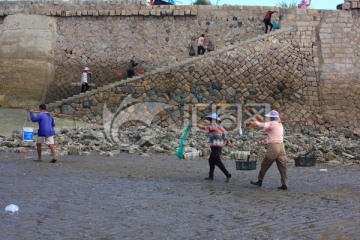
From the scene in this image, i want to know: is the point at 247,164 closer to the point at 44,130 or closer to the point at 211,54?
the point at 44,130

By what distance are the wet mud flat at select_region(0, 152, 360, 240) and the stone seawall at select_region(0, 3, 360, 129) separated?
1091cm

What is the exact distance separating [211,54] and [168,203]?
54.1 feet

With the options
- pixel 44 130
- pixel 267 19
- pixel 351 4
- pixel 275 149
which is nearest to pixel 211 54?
pixel 267 19

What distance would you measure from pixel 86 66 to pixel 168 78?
14.1ft

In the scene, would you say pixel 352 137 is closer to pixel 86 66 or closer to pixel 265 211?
pixel 86 66

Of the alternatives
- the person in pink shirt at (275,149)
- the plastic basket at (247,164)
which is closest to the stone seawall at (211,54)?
the plastic basket at (247,164)

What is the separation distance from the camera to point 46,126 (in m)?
15.0

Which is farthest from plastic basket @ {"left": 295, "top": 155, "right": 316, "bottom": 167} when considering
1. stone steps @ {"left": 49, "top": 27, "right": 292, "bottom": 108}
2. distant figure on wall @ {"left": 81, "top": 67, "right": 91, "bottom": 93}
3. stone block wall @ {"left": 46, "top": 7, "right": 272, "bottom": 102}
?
distant figure on wall @ {"left": 81, "top": 67, "right": 91, "bottom": 93}

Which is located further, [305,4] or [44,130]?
[305,4]

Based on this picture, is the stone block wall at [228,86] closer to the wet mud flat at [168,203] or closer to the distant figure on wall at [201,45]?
the distant figure on wall at [201,45]

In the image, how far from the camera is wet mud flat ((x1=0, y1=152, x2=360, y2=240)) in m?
7.61

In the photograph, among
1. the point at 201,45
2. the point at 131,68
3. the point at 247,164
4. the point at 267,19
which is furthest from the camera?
the point at 131,68

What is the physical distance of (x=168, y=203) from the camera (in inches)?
378

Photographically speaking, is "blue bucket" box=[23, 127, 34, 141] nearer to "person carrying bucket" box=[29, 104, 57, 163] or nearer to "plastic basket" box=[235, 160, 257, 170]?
"person carrying bucket" box=[29, 104, 57, 163]
